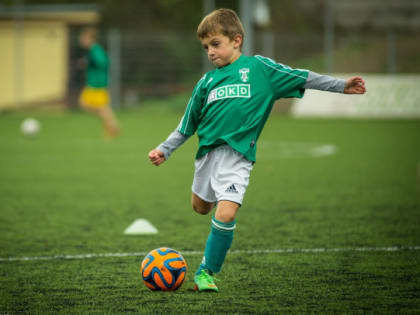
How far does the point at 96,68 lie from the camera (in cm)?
1625

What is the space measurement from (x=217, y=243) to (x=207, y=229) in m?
2.06

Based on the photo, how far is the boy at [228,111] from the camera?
4.31m

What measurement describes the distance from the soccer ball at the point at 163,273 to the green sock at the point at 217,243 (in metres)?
0.12

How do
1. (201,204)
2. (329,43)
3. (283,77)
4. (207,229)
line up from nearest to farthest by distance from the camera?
(283,77) < (201,204) < (207,229) < (329,43)

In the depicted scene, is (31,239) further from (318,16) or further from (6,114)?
(318,16)

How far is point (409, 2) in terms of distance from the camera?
26703 millimetres

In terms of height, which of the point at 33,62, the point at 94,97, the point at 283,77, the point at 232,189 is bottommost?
the point at 33,62

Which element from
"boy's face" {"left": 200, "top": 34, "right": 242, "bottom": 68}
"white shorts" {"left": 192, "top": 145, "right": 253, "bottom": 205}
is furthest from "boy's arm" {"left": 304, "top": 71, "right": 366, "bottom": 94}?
"white shorts" {"left": 192, "top": 145, "right": 253, "bottom": 205}

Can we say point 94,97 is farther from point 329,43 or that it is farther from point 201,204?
point 201,204

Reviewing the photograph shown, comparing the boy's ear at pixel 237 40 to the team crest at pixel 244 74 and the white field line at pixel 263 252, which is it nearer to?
the team crest at pixel 244 74

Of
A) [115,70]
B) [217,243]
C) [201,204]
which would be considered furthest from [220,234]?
[115,70]

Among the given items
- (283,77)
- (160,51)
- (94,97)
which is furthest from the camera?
(160,51)

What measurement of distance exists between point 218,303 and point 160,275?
0.46 metres

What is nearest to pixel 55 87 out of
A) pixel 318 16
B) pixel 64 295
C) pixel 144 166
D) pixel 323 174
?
pixel 318 16
